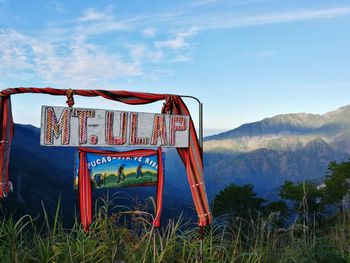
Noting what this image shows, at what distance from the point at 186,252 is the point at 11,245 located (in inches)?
94.2

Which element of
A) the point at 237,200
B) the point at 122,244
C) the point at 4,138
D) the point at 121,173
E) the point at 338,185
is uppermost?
the point at 4,138

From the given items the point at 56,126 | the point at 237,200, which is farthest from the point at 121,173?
the point at 237,200

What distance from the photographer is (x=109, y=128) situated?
614 centimetres

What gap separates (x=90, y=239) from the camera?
5.68m

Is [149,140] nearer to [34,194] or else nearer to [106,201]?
[106,201]

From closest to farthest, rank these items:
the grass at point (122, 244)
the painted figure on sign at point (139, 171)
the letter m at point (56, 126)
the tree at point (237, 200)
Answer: the grass at point (122, 244) → the letter m at point (56, 126) → the painted figure on sign at point (139, 171) → the tree at point (237, 200)

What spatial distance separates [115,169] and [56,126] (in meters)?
1.05

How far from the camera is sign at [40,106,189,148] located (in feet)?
19.1

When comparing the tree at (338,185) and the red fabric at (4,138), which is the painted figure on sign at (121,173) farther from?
the tree at (338,185)

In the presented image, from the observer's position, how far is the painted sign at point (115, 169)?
6.05 meters

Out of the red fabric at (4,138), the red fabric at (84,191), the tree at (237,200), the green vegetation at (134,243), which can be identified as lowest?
the tree at (237,200)

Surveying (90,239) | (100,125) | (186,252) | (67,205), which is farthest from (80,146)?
(67,205)

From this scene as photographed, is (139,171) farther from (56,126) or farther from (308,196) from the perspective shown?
(308,196)

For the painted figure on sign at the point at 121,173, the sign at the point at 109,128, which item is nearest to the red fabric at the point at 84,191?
the sign at the point at 109,128
